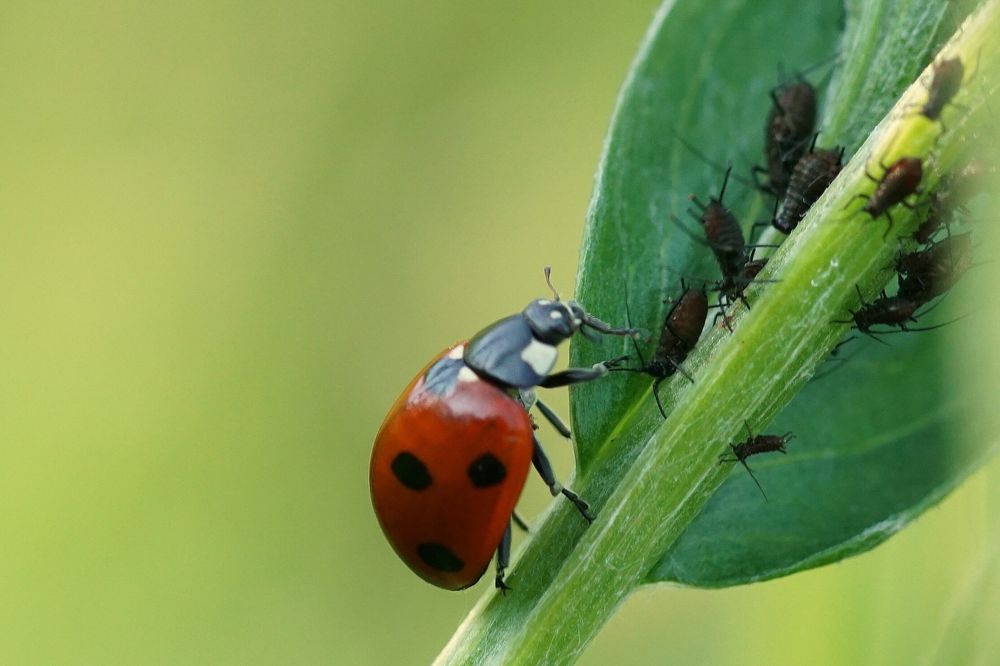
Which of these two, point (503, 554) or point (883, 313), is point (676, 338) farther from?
point (503, 554)

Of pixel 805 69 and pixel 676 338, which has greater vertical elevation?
pixel 805 69

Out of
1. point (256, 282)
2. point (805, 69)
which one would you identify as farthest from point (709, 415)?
point (256, 282)

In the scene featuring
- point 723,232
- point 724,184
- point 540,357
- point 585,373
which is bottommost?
point 540,357

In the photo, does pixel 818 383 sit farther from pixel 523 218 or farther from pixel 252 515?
pixel 523 218

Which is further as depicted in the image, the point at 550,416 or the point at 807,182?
the point at 550,416

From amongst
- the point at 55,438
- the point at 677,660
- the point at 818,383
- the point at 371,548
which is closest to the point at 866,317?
the point at 818,383

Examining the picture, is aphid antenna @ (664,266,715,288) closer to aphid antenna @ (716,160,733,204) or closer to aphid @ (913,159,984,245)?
aphid antenna @ (716,160,733,204)

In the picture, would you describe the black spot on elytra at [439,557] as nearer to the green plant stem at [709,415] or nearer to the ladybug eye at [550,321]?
the green plant stem at [709,415]
